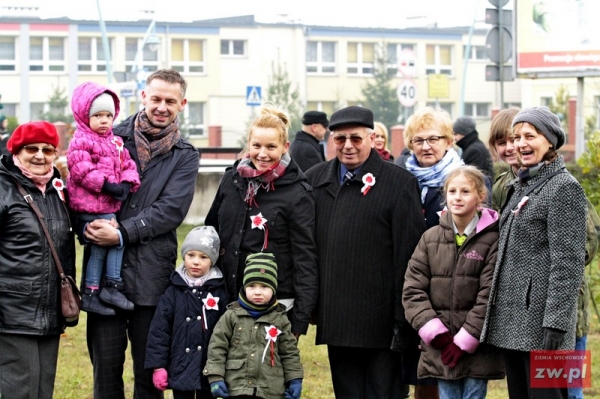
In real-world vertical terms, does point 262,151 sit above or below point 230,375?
above

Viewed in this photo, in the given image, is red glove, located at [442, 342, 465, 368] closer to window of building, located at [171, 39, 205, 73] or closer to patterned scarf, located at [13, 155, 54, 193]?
patterned scarf, located at [13, 155, 54, 193]

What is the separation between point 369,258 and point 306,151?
266 inches

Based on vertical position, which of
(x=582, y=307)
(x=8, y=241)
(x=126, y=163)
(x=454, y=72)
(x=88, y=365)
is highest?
(x=454, y=72)

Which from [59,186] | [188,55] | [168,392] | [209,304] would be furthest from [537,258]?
[188,55]

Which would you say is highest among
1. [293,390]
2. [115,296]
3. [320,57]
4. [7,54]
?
[320,57]

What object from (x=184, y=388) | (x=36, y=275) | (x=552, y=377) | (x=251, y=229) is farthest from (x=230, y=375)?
(x=552, y=377)

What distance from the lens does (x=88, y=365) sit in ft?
30.7

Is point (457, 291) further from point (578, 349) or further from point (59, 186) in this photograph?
point (59, 186)

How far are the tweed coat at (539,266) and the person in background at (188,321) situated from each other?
1521mm

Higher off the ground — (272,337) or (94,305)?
(94,305)

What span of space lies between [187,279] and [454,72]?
2770 inches

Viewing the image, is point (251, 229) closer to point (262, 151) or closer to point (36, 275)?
point (262, 151)

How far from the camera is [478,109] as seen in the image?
246 ft

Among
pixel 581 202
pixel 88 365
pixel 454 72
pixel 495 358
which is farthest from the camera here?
pixel 454 72
